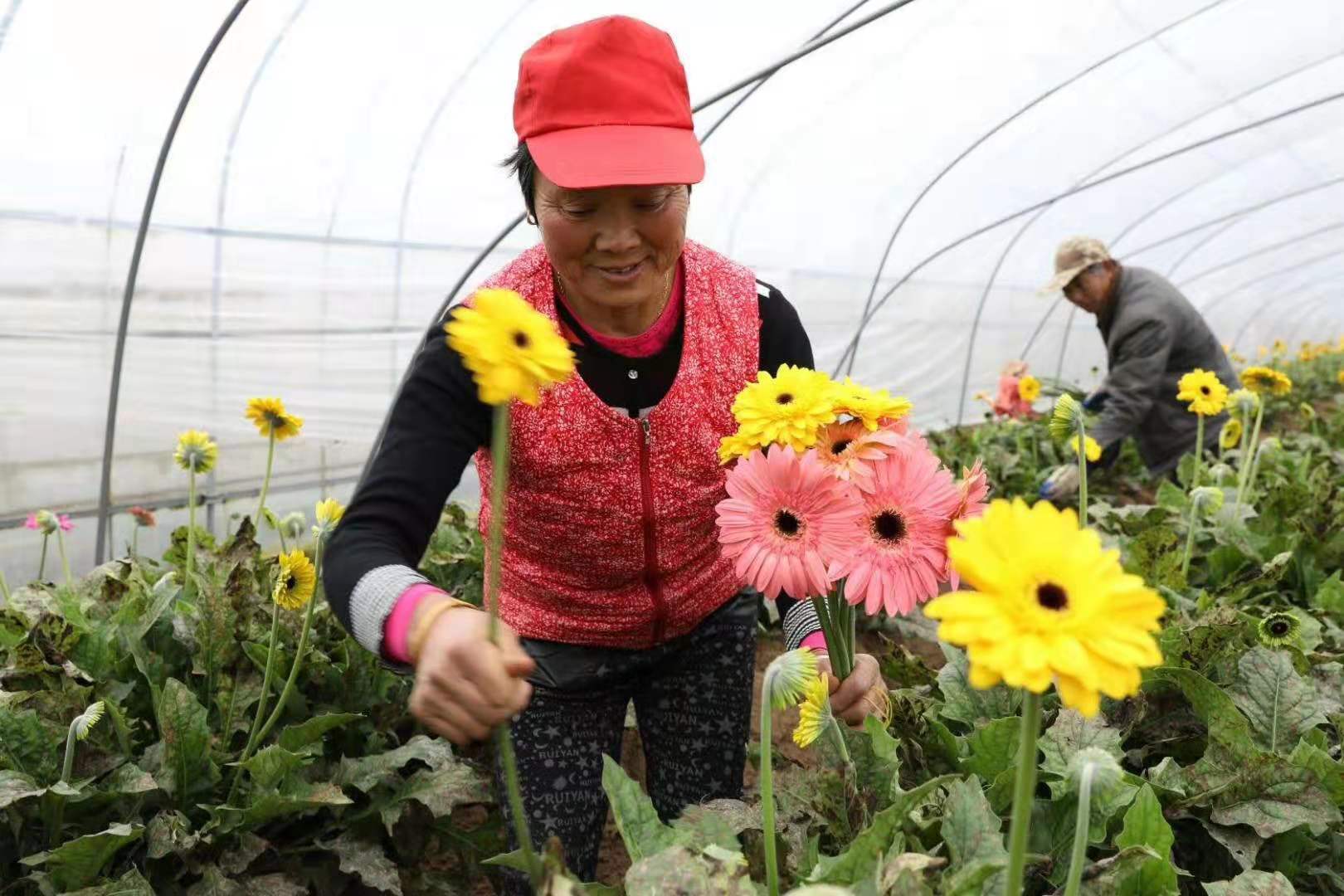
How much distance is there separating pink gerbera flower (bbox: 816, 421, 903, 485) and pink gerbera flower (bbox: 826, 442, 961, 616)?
1 cm

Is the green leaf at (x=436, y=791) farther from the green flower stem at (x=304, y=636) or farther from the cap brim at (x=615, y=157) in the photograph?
the cap brim at (x=615, y=157)

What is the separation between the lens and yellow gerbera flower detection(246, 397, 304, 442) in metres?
2.48

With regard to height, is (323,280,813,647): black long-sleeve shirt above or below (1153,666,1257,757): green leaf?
above

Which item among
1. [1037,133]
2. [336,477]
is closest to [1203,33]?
[1037,133]

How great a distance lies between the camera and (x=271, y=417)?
2516 mm

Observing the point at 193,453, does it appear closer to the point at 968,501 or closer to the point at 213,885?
the point at 213,885

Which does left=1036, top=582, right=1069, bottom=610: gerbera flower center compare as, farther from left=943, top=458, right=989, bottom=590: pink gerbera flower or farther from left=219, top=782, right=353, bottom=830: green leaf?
left=219, top=782, right=353, bottom=830: green leaf

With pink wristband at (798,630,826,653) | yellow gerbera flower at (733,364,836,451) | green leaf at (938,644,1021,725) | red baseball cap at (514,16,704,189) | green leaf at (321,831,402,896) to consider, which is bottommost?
green leaf at (321,831,402,896)

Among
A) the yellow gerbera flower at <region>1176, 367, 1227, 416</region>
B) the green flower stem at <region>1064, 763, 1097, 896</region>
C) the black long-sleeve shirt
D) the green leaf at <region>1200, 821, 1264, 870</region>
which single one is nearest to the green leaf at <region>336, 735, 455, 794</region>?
the black long-sleeve shirt

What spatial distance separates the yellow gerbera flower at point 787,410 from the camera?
101 centimetres

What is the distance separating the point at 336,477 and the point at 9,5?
308 cm

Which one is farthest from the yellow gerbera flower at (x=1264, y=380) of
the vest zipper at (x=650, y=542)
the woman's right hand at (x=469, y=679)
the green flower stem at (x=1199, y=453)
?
the woman's right hand at (x=469, y=679)

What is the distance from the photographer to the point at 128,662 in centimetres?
234

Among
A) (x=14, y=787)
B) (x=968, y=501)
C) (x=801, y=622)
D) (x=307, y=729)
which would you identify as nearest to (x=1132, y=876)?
(x=968, y=501)
